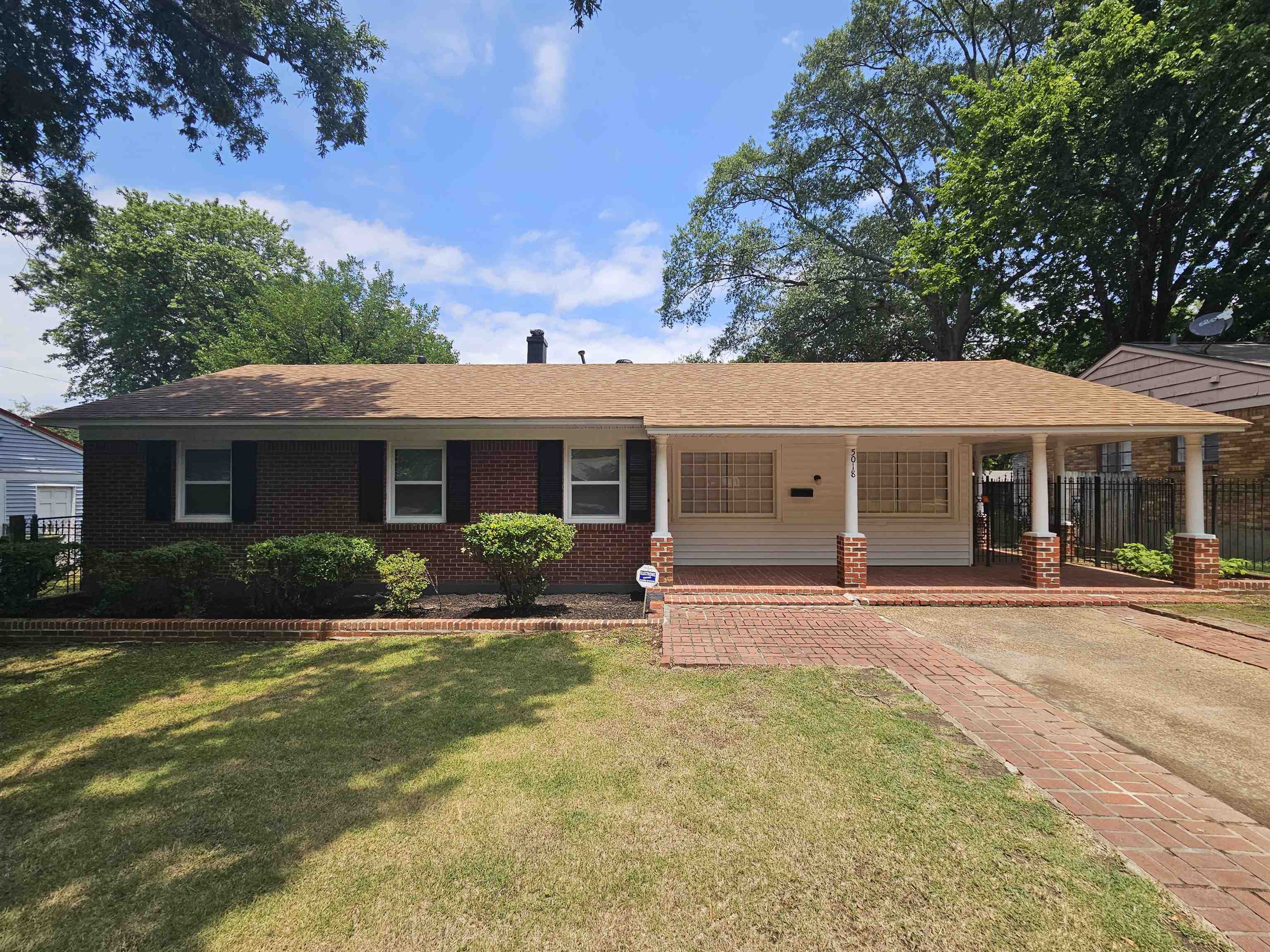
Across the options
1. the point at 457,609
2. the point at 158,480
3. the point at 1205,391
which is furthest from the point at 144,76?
the point at 1205,391

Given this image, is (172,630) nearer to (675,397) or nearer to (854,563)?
(675,397)

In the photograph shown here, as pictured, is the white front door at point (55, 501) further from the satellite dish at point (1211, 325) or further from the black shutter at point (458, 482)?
the satellite dish at point (1211, 325)

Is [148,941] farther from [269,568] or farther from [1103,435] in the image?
[1103,435]

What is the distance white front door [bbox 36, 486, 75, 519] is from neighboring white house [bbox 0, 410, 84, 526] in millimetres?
16

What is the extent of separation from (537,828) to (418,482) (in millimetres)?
7701

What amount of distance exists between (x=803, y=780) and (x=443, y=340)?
3201cm

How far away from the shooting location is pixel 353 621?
688 centimetres

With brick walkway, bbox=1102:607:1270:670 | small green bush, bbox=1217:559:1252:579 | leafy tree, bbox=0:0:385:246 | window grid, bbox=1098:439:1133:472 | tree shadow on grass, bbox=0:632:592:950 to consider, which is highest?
leafy tree, bbox=0:0:385:246

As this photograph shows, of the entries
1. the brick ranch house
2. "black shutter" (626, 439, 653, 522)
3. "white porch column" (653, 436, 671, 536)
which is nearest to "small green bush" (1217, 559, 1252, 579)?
the brick ranch house

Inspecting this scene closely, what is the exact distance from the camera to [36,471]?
17.1 m

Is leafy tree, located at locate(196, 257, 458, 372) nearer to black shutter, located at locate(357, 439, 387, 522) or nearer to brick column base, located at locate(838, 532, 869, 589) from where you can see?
black shutter, located at locate(357, 439, 387, 522)

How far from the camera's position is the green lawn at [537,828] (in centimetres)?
232

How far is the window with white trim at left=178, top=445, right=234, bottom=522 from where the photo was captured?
31.3 feet

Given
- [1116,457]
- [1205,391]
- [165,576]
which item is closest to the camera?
[165,576]
